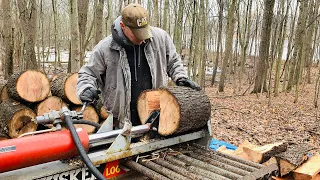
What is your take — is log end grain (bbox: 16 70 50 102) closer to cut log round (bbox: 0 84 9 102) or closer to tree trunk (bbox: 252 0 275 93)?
cut log round (bbox: 0 84 9 102)

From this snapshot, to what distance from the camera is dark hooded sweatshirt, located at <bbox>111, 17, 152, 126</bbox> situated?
287cm

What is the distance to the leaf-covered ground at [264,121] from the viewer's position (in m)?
6.12

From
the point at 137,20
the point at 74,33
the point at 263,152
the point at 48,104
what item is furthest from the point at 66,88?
the point at 263,152

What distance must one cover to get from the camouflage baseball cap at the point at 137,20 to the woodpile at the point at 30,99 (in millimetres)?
2629

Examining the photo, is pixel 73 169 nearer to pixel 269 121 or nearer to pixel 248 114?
pixel 269 121

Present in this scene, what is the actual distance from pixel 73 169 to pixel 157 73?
150 cm

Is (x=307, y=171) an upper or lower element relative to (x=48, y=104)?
lower

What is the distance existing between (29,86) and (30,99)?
0.71 feet

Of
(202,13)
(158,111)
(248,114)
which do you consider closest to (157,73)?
(158,111)

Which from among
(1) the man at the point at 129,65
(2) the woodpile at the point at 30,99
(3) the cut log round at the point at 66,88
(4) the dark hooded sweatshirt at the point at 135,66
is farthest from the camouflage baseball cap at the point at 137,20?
(3) the cut log round at the point at 66,88

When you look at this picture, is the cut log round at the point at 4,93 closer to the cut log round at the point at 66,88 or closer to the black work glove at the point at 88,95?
the cut log round at the point at 66,88

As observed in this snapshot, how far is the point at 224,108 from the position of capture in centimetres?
935

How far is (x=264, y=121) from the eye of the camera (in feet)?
25.0

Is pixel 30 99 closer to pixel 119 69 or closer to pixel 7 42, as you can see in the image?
pixel 119 69
